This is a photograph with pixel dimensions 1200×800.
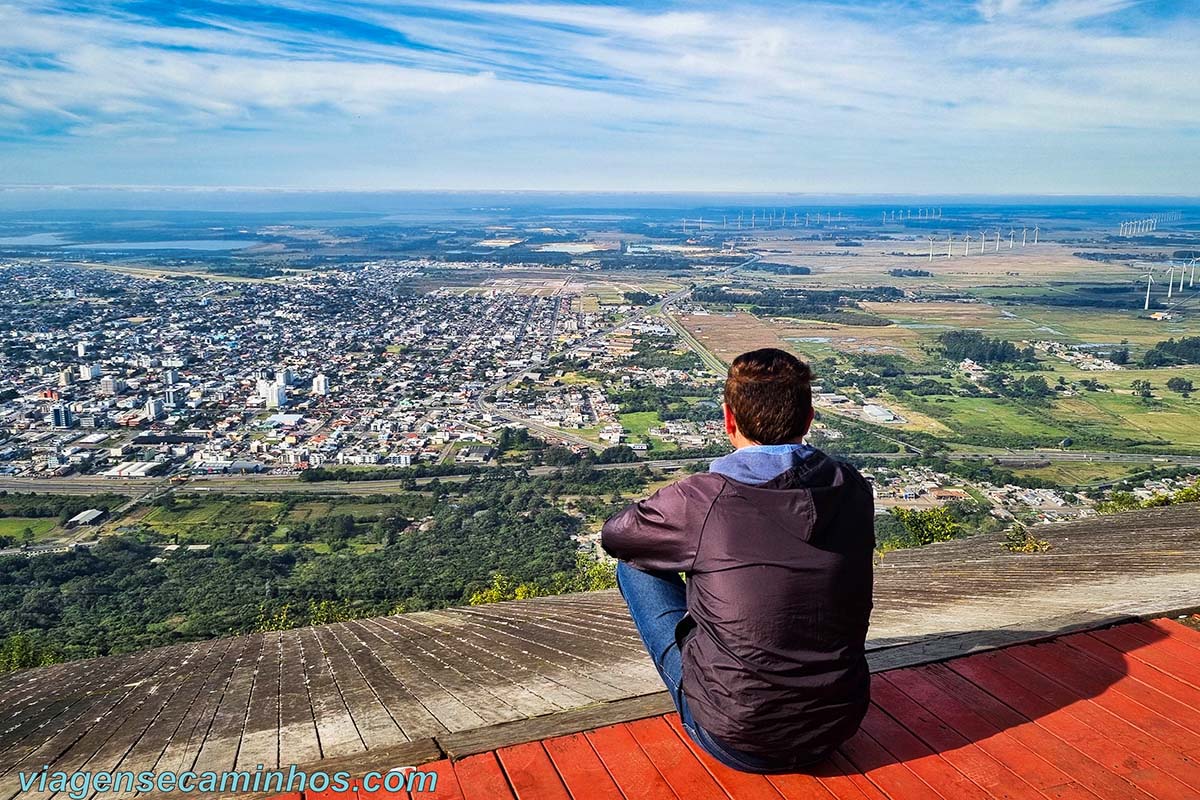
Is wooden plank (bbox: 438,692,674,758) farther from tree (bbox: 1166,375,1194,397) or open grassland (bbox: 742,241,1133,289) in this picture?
open grassland (bbox: 742,241,1133,289)

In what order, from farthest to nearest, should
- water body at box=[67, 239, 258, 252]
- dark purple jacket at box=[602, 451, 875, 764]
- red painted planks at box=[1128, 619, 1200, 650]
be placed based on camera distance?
water body at box=[67, 239, 258, 252]
red painted planks at box=[1128, 619, 1200, 650]
dark purple jacket at box=[602, 451, 875, 764]

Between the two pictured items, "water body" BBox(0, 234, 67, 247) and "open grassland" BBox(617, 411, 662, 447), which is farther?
"water body" BBox(0, 234, 67, 247)

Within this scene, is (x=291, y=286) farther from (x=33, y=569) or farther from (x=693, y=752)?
(x=693, y=752)

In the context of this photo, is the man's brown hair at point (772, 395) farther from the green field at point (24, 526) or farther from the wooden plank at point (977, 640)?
the green field at point (24, 526)

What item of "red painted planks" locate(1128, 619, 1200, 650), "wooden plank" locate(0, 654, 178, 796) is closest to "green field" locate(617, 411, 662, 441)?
"wooden plank" locate(0, 654, 178, 796)

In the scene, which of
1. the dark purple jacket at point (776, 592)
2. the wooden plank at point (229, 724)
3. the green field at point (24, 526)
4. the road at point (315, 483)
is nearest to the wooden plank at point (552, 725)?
the dark purple jacket at point (776, 592)

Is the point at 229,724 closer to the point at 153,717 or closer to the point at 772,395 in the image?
the point at 153,717

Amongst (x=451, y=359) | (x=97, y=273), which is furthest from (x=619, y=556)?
(x=97, y=273)
